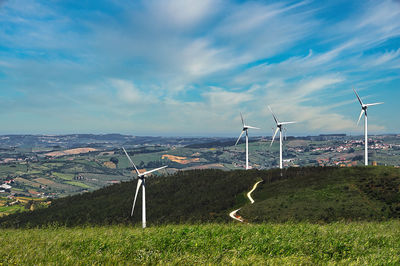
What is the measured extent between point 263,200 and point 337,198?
25.9 meters

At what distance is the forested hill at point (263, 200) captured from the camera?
240 feet

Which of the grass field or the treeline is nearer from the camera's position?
A: the grass field

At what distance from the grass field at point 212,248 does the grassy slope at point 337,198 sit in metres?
50.4

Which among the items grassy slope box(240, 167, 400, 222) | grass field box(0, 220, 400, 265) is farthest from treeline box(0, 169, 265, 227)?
grass field box(0, 220, 400, 265)

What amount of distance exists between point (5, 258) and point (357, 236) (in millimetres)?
15092

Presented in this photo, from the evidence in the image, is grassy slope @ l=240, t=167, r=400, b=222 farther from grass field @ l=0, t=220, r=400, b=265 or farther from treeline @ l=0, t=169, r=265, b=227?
grass field @ l=0, t=220, r=400, b=265

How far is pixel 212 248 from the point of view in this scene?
11312 mm

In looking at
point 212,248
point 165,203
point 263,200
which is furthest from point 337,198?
point 165,203

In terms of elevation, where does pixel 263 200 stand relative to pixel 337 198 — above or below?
below

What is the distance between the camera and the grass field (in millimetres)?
9555

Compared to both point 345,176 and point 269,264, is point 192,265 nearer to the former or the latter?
point 269,264

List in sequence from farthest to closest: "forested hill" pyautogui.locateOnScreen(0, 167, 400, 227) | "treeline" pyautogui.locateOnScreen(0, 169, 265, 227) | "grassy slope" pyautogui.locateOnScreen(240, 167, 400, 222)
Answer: "treeline" pyautogui.locateOnScreen(0, 169, 265, 227) < "forested hill" pyautogui.locateOnScreen(0, 167, 400, 227) < "grassy slope" pyautogui.locateOnScreen(240, 167, 400, 222)

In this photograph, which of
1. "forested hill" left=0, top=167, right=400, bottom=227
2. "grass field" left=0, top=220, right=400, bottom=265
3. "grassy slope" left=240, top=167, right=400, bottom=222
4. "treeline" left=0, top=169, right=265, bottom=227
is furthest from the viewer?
"treeline" left=0, top=169, right=265, bottom=227

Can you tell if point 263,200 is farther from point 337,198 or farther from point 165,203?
point 165,203
